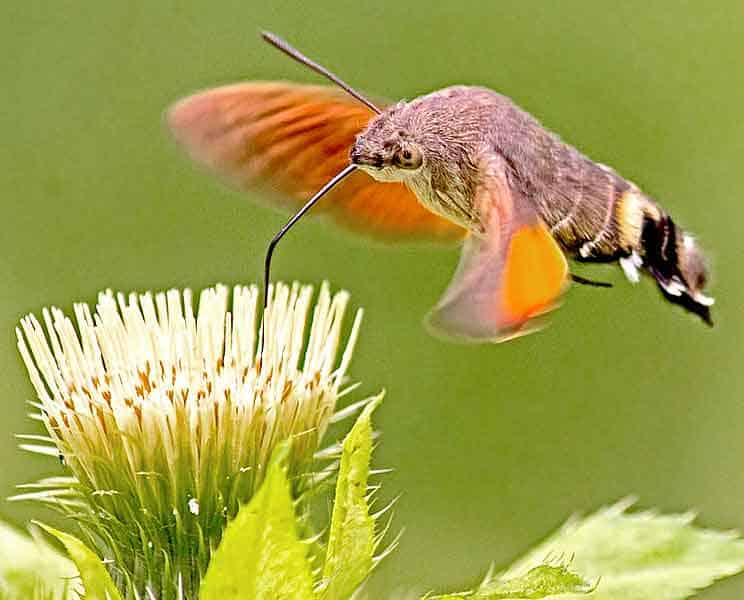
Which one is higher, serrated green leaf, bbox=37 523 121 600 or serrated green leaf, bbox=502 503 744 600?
serrated green leaf, bbox=37 523 121 600

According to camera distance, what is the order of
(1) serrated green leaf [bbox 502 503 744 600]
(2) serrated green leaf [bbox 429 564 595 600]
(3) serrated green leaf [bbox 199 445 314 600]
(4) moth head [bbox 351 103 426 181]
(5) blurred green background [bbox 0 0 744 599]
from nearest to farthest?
(3) serrated green leaf [bbox 199 445 314 600] < (2) serrated green leaf [bbox 429 564 595 600] < (1) serrated green leaf [bbox 502 503 744 600] < (4) moth head [bbox 351 103 426 181] < (5) blurred green background [bbox 0 0 744 599]

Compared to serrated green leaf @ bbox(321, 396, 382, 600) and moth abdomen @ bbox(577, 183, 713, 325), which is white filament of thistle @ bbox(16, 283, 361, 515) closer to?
serrated green leaf @ bbox(321, 396, 382, 600)

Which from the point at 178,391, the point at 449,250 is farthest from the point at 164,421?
the point at 449,250

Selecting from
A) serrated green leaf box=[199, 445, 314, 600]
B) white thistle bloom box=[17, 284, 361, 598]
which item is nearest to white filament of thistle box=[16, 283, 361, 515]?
white thistle bloom box=[17, 284, 361, 598]

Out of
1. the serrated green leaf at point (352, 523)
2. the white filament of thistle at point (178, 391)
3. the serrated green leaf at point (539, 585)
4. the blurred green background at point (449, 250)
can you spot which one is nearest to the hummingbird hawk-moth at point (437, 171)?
the white filament of thistle at point (178, 391)

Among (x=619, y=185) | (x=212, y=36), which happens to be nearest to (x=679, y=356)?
(x=212, y=36)

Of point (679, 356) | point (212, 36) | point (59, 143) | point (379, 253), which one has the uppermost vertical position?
point (212, 36)

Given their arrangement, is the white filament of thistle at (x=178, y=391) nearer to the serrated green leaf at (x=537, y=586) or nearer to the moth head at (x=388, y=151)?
the moth head at (x=388, y=151)

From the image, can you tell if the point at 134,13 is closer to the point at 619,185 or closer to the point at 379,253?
the point at 379,253
